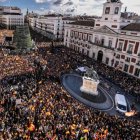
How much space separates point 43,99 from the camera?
27.8 meters

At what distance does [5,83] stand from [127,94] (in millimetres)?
21966

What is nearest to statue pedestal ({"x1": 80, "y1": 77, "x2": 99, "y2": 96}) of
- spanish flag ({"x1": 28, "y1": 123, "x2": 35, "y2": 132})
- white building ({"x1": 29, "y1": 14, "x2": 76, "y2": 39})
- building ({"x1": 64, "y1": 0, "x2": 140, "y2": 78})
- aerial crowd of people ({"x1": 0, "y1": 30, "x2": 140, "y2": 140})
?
aerial crowd of people ({"x1": 0, "y1": 30, "x2": 140, "y2": 140})

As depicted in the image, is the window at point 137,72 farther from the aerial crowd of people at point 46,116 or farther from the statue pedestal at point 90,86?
the statue pedestal at point 90,86

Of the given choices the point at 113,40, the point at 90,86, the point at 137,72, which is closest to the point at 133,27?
the point at 113,40

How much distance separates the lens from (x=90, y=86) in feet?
117

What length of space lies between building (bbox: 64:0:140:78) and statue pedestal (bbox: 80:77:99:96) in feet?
50.8

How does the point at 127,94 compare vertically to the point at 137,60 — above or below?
below

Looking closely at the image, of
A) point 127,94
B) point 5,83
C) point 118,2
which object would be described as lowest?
point 127,94

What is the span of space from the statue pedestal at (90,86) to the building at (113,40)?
15.5 m

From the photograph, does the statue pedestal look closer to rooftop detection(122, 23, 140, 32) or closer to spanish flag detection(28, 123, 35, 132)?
spanish flag detection(28, 123, 35, 132)

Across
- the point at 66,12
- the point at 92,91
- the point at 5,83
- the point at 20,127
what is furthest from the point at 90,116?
the point at 66,12

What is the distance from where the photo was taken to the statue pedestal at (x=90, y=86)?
3519cm

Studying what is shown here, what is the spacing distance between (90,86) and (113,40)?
74.7 feet

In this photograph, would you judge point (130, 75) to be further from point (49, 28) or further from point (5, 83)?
point (49, 28)
